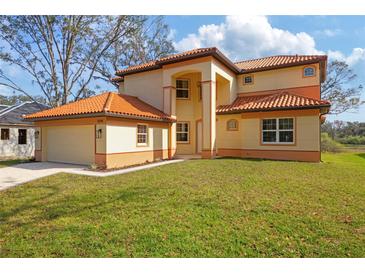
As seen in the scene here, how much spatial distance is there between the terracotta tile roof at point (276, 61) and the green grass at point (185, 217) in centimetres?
998

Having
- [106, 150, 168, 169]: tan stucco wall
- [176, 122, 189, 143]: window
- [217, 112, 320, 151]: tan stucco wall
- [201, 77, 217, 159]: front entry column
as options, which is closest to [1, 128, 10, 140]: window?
[106, 150, 168, 169]: tan stucco wall

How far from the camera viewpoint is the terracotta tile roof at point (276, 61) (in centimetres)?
1530

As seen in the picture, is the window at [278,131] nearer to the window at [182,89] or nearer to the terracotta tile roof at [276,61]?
the terracotta tile roof at [276,61]

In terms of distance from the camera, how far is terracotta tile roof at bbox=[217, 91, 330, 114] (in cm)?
1309

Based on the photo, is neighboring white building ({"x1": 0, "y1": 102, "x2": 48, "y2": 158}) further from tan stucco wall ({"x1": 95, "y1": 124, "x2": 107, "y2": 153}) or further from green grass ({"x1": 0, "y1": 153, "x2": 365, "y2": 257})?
green grass ({"x1": 0, "y1": 153, "x2": 365, "y2": 257})

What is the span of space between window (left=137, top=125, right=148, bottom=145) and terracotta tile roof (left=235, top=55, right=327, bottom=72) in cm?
958

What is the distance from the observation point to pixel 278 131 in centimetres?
1416

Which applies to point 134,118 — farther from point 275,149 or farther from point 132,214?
point 275,149

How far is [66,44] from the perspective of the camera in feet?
72.5

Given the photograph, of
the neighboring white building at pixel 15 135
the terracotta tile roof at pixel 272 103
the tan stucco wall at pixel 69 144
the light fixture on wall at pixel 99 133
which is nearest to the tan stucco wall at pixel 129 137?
the light fixture on wall at pixel 99 133

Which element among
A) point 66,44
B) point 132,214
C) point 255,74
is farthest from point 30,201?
point 66,44

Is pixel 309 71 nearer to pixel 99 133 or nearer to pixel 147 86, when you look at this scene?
pixel 147 86

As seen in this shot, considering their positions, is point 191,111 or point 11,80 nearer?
point 191,111
